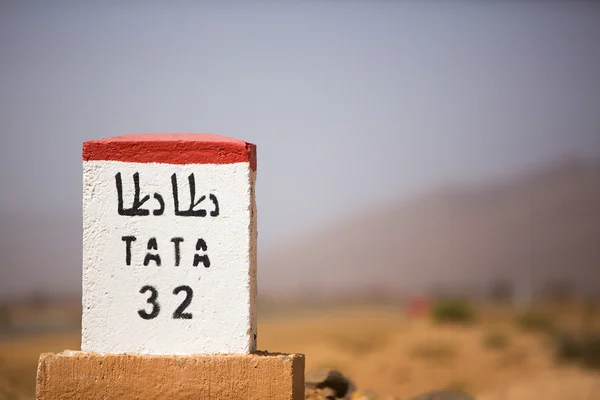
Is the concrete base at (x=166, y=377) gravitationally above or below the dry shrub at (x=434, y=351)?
above

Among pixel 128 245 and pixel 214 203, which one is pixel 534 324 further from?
pixel 128 245

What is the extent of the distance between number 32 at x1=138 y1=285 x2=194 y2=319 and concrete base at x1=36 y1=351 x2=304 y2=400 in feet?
1.08

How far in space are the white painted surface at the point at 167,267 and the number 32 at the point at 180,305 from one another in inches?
1.1

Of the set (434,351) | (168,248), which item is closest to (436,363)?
(434,351)

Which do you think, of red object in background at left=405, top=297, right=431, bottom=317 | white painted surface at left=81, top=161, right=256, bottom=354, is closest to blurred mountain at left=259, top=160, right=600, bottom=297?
red object in background at left=405, top=297, right=431, bottom=317

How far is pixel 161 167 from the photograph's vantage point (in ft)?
20.3

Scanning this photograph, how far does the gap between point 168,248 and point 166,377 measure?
3.31ft

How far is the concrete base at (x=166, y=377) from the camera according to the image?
19.3ft

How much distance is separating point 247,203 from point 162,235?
0.73 metres

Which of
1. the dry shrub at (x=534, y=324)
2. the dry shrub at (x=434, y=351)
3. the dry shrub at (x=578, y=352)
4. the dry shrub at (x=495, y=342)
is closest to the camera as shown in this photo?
the dry shrub at (x=434, y=351)

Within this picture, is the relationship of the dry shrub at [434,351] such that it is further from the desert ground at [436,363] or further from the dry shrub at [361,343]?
the dry shrub at [361,343]

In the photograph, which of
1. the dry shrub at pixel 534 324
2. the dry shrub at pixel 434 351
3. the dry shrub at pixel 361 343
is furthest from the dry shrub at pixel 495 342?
the dry shrub at pixel 534 324

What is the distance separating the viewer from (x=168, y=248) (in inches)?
241

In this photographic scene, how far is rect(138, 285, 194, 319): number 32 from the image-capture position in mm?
6078
